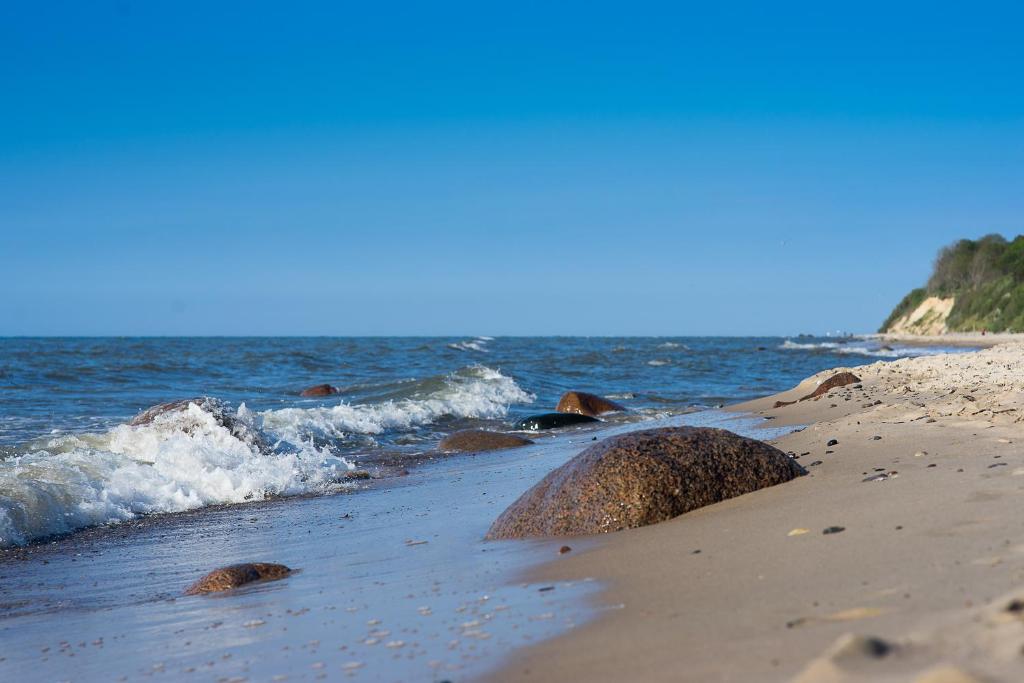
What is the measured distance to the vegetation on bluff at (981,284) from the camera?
59.2 meters

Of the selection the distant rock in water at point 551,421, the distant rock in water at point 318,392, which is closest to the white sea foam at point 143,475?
the distant rock in water at point 551,421

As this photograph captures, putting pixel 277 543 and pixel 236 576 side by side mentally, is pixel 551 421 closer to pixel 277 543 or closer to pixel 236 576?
pixel 277 543

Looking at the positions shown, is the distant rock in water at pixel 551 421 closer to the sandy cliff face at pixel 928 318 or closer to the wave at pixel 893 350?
the wave at pixel 893 350

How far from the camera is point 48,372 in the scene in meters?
26.6

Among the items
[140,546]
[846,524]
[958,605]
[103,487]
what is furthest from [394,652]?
[103,487]

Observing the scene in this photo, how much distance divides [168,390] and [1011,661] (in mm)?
23124

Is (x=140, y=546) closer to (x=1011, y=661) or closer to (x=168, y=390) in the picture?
(x=1011, y=661)

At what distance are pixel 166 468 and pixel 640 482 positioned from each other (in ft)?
22.1

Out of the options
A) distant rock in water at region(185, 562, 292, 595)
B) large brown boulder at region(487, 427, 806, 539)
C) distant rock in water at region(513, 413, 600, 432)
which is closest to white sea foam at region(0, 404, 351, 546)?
distant rock in water at region(185, 562, 292, 595)

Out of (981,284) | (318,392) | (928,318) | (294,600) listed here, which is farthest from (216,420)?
(928,318)

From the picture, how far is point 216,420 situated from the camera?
512 inches

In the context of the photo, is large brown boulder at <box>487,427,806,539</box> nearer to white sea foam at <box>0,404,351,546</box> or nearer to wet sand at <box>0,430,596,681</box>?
wet sand at <box>0,430,596,681</box>

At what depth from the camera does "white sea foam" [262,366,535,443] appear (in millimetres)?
15949

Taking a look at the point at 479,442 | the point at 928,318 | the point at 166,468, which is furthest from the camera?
the point at 928,318
